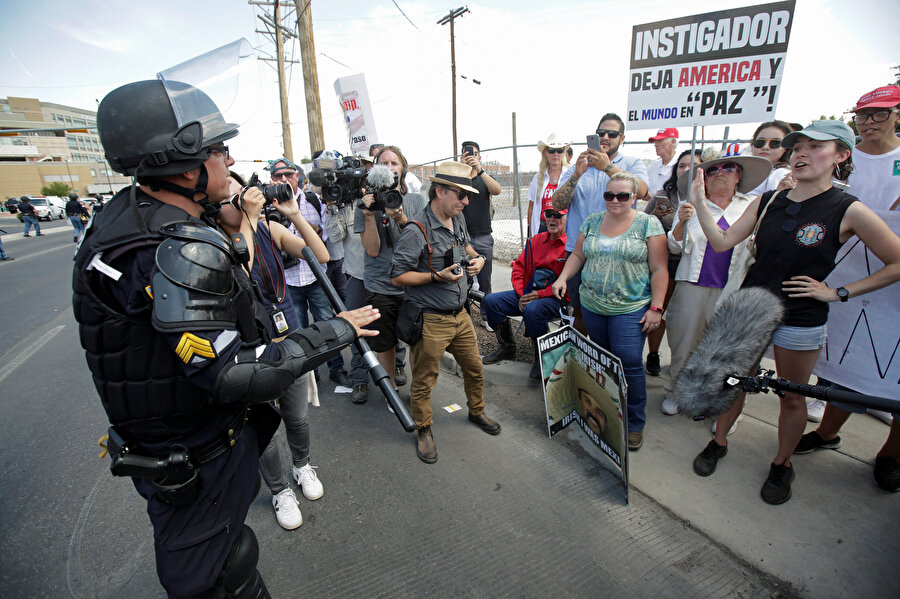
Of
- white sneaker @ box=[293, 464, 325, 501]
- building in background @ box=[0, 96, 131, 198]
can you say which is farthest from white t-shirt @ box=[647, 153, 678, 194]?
building in background @ box=[0, 96, 131, 198]

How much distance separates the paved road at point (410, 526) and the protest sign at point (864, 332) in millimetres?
1490

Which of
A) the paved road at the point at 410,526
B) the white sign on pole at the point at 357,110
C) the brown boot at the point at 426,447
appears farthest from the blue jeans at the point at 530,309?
the white sign on pole at the point at 357,110

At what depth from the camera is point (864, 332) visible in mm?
2648

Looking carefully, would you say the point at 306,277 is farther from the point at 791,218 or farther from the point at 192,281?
the point at 791,218

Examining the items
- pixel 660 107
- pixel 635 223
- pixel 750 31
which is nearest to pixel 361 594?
pixel 635 223

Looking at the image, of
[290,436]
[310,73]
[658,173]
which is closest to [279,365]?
[290,436]

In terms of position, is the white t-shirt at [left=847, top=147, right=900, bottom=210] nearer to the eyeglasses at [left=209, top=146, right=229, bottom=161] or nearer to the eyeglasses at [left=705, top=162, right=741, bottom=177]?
the eyeglasses at [left=705, top=162, right=741, bottom=177]

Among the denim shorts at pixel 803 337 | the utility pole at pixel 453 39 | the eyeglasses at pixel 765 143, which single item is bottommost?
the denim shorts at pixel 803 337

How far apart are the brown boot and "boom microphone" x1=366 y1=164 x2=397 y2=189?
1889mm

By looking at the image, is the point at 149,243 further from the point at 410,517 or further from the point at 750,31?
the point at 750,31

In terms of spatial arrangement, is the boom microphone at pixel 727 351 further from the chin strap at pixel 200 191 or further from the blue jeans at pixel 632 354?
the chin strap at pixel 200 191

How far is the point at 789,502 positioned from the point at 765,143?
2.88 meters

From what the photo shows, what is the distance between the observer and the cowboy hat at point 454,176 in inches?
112

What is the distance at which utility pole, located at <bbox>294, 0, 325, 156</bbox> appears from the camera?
9.23 metres
